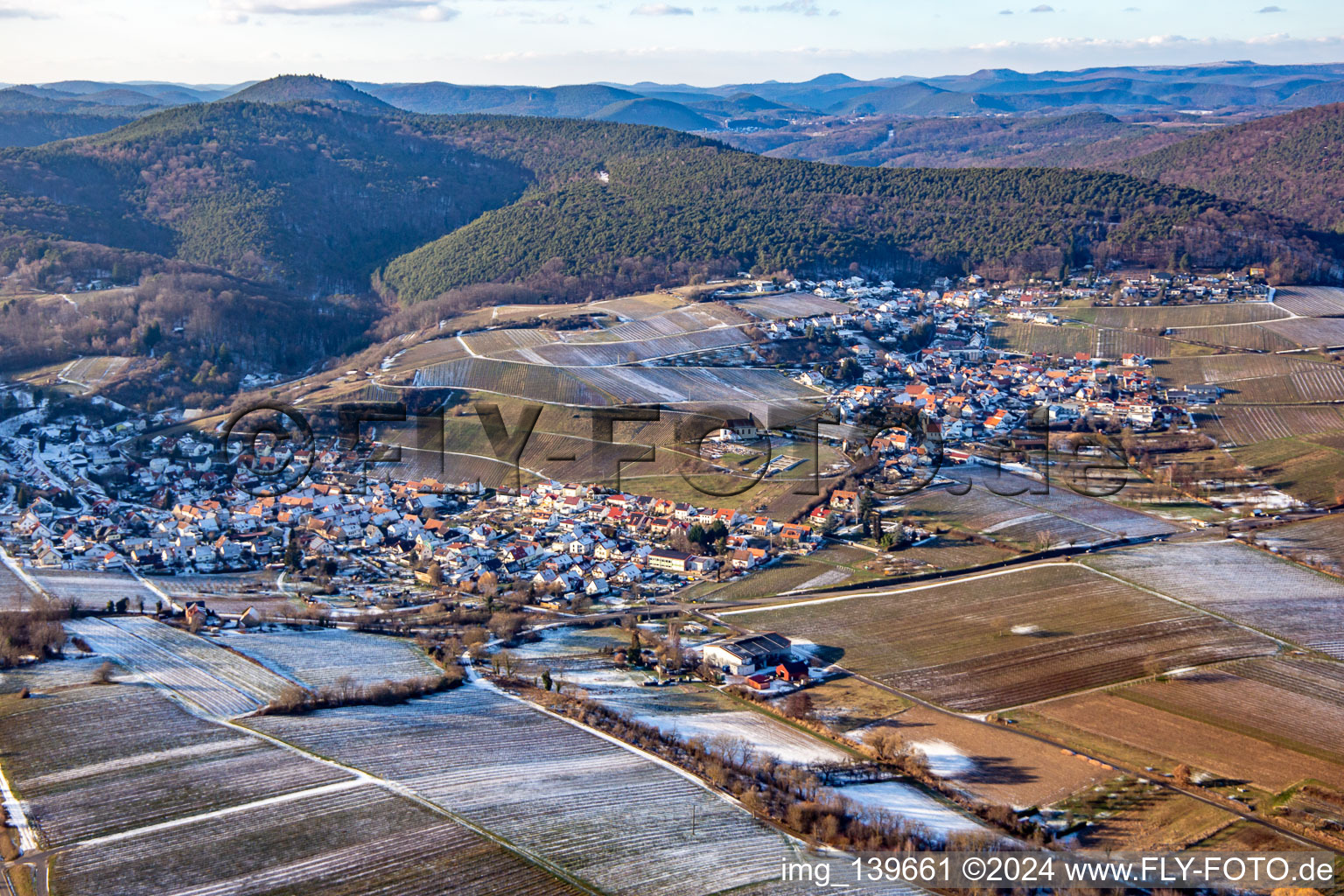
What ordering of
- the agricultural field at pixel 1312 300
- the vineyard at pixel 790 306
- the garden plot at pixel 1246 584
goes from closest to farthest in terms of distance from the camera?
1. the garden plot at pixel 1246 584
2. the agricultural field at pixel 1312 300
3. the vineyard at pixel 790 306

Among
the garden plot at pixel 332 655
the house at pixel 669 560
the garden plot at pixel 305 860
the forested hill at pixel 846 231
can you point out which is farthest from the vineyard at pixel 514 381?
the garden plot at pixel 305 860

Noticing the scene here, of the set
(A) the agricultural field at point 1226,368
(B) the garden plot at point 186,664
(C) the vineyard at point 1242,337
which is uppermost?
→ (C) the vineyard at point 1242,337

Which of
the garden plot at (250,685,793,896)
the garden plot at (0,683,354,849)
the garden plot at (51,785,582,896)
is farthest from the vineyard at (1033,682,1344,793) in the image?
the garden plot at (0,683,354,849)

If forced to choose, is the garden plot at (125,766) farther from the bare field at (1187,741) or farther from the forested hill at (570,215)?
the forested hill at (570,215)

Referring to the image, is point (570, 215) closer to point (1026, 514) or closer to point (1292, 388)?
point (1292, 388)

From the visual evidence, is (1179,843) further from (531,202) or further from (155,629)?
(531,202)

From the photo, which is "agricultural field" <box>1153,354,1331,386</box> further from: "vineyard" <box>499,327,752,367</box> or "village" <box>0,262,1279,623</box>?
"vineyard" <box>499,327,752,367</box>

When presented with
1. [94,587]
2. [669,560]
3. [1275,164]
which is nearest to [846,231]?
[1275,164]
